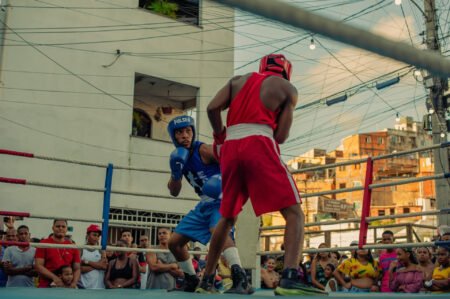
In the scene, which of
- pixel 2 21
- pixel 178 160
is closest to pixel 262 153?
pixel 178 160

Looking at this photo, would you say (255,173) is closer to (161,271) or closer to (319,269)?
(161,271)

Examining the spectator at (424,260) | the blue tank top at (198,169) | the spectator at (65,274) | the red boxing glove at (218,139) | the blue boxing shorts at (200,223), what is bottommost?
the spectator at (65,274)

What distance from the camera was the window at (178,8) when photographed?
14.4 metres

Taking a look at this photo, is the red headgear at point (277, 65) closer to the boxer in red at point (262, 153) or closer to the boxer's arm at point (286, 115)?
Answer: the boxer in red at point (262, 153)

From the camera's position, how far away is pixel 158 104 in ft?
50.1

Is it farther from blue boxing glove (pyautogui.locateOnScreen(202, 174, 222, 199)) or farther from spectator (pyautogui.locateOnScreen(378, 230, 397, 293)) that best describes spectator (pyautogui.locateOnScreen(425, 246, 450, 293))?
blue boxing glove (pyautogui.locateOnScreen(202, 174, 222, 199))

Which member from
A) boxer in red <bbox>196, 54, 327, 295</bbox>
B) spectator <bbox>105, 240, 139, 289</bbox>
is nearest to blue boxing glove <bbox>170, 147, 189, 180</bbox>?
boxer in red <bbox>196, 54, 327, 295</bbox>

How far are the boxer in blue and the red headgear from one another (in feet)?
2.86

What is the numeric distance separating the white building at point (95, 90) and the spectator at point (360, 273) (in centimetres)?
559

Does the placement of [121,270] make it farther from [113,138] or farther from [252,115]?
[113,138]

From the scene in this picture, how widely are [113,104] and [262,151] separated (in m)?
10.2

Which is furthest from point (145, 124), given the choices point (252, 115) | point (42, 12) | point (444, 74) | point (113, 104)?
point (444, 74)

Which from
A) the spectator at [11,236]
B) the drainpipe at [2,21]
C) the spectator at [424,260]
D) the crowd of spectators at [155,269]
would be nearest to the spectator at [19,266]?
the crowd of spectators at [155,269]

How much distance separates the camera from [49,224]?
1098 centimetres
